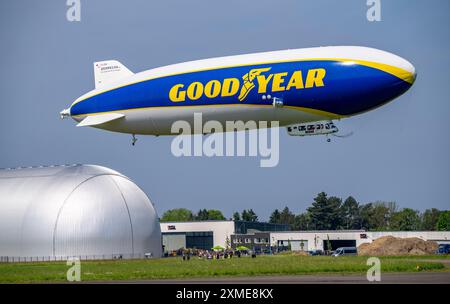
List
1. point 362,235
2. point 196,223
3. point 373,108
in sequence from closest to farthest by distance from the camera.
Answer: point 373,108
point 362,235
point 196,223

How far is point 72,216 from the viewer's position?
115 metres

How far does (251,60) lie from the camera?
60.7 metres

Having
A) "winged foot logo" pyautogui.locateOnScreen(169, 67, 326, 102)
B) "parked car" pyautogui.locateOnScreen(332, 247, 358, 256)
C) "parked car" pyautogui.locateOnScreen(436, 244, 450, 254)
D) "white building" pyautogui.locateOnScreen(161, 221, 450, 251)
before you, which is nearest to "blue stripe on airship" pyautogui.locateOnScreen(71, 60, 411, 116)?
"winged foot logo" pyautogui.locateOnScreen(169, 67, 326, 102)

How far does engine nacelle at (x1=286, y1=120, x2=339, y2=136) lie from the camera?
6138 centimetres

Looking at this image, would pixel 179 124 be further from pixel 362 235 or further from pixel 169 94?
pixel 362 235

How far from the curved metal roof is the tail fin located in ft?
146

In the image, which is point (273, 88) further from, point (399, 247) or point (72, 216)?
point (399, 247)

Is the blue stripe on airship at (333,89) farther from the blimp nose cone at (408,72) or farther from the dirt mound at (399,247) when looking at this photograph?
the dirt mound at (399,247)

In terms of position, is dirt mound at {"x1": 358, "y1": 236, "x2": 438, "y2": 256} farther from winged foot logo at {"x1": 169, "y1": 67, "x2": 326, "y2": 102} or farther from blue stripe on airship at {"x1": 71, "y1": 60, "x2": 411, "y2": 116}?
winged foot logo at {"x1": 169, "y1": 67, "x2": 326, "y2": 102}

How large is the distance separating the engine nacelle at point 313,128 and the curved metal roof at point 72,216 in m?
60.7

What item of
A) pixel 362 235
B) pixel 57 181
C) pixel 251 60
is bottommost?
pixel 362 235
